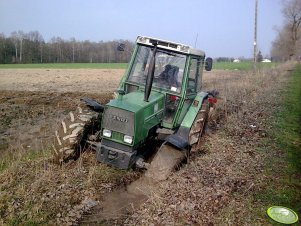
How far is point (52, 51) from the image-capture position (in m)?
84.9

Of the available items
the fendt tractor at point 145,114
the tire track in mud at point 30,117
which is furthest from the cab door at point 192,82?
the tire track in mud at point 30,117

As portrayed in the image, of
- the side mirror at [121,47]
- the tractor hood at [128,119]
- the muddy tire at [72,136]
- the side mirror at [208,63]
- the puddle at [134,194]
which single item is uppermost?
the side mirror at [121,47]

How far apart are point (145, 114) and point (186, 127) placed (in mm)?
1200

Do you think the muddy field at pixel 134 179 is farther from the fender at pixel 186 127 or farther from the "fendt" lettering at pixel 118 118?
the "fendt" lettering at pixel 118 118

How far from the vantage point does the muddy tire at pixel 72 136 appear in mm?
6309

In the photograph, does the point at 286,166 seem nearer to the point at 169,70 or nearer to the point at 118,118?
the point at 169,70

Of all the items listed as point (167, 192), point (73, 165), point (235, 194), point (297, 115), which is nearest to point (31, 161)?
point (73, 165)

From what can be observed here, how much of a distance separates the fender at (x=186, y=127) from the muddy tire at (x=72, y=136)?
A: 4.78 ft

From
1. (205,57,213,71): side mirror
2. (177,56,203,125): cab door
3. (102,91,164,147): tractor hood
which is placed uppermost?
(205,57,213,71): side mirror

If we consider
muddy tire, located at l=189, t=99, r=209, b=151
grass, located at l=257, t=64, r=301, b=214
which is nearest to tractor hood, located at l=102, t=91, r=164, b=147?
muddy tire, located at l=189, t=99, r=209, b=151

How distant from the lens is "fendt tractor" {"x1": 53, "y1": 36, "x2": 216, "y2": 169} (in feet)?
19.8

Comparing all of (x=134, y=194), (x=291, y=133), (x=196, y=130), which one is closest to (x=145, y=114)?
(x=134, y=194)

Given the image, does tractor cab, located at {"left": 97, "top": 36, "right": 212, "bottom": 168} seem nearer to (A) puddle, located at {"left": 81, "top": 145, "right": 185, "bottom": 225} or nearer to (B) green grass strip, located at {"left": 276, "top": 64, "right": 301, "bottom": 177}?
(A) puddle, located at {"left": 81, "top": 145, "right": 185, "bottom": 225}

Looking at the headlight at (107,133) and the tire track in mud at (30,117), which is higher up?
the headlight at (107,133)
